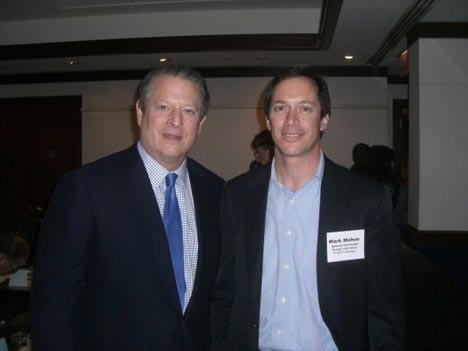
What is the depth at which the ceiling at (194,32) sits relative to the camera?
480 cm

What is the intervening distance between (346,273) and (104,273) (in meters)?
0.83

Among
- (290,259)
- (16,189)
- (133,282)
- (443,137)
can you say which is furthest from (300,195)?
(16,189)

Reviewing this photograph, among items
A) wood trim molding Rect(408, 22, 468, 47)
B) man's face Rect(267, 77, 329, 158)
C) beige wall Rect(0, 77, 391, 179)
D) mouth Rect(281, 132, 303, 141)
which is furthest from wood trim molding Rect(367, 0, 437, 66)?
mouth Rect(281, 132, 303, 141)

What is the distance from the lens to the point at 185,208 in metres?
1.54

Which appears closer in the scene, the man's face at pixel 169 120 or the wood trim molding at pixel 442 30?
the man's face at pixel 169 120

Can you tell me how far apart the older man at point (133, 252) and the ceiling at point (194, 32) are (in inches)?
133

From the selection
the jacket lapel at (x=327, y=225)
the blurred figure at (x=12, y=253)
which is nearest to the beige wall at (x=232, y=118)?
the blurred figure at (x=12, y=253)

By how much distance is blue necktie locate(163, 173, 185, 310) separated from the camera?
1421 mm

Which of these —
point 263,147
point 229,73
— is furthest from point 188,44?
point 263,147

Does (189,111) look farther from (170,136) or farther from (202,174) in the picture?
(202,174)

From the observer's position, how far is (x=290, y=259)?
4.79 feet

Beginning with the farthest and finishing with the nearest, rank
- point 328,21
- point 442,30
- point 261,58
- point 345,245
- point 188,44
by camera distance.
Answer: point 261,58 → point 188,44 → point 442,30 → point 328,21 → point 345,245

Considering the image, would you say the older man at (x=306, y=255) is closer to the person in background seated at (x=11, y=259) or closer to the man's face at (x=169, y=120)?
the man's face at (x=169, y=120)

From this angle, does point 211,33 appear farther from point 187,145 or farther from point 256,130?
point 187,145
